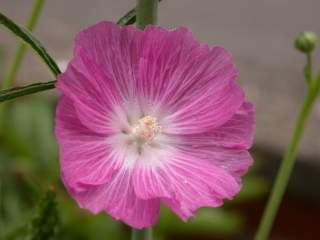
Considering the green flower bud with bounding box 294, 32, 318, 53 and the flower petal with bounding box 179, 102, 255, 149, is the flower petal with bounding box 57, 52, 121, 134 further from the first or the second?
the green flower bud with bounding box 294, 32, 318, 53

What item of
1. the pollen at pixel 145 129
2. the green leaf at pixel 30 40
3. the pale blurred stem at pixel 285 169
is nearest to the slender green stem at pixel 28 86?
the green leaf at pixel 30 40

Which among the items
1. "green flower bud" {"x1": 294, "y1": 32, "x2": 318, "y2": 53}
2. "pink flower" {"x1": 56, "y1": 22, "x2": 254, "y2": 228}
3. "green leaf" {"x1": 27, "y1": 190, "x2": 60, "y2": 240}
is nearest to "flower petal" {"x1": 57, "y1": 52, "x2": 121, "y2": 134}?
"pink flower" {"x1": 56, "y1": 22, "x2": 254, "y2": 228}

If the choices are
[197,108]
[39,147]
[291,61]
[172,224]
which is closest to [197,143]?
[197,108]

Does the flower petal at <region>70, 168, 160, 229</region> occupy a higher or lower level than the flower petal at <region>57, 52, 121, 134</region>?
lower

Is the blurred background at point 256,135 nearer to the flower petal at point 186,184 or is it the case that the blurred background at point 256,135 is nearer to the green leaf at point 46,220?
the green leaf at point 46,220

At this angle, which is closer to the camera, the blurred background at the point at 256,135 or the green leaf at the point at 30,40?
the green leaf at the point at 30,40

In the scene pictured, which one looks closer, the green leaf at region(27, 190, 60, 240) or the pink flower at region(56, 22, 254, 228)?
the pink flower at region(56, 22, 254, 228)

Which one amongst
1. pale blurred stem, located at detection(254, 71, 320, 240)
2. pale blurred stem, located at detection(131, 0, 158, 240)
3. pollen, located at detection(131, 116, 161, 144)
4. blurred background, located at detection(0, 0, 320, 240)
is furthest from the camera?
blurred background, located at detection(0, 0, 320, 240)
